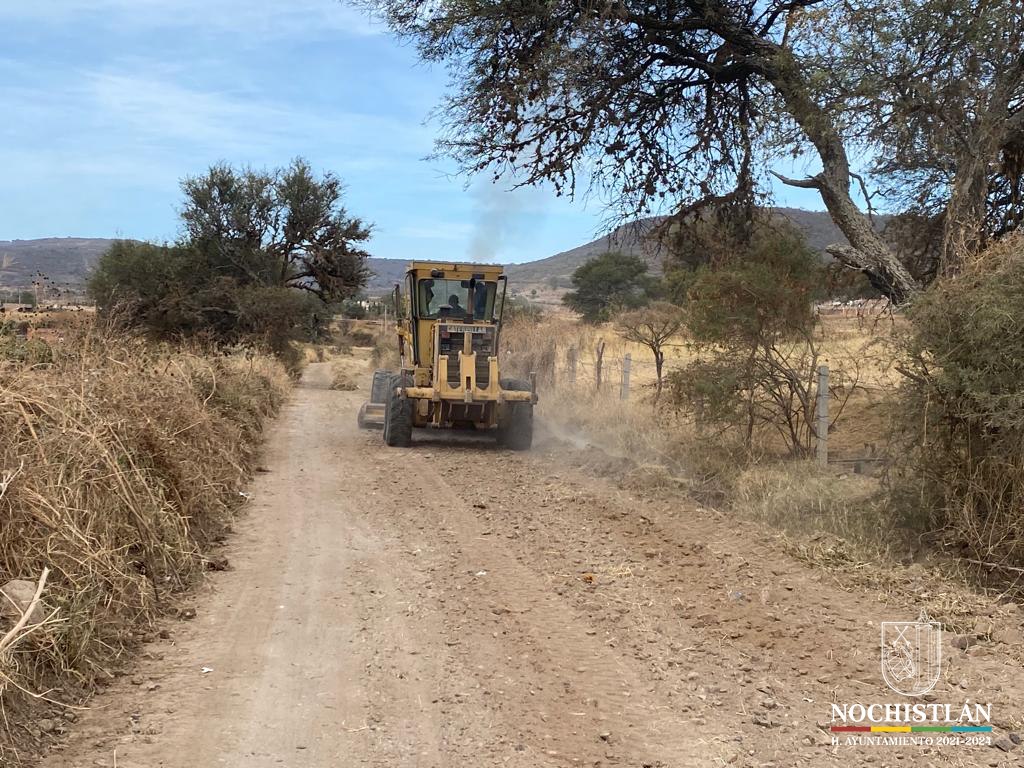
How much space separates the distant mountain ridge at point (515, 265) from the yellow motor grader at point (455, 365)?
3.33ft

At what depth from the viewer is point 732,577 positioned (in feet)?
21.2

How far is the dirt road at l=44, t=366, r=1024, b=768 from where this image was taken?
3.94 meters

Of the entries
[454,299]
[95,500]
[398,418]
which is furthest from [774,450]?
[95,500]

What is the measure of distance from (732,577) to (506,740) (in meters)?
2.98

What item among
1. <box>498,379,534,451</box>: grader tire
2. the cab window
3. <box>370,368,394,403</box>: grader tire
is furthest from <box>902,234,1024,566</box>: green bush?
<box>370,368,394,403</box>: grader tire

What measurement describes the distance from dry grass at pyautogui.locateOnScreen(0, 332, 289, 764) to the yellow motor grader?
187 inches

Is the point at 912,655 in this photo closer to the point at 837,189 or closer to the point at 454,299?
the point at 837,189

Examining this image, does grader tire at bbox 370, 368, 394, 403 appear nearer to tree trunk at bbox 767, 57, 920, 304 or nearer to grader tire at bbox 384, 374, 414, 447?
grader tire at bbox 384, 374, 414, 447

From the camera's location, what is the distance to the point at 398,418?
44.7 feet

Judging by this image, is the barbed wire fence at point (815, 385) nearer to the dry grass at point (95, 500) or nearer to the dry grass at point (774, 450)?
the dry grass at point (774, 450)

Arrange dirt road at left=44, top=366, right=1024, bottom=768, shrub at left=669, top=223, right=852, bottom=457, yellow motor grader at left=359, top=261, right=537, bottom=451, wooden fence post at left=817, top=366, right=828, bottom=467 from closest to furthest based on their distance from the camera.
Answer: dirt road at left=44, top=366, right=1024, bottom=768
wooden fence post at left=817, top=366, right=828, bottom=467
shrub at left=669, top=223, right=852, bottom=457
yellow motor grader at left=359, top=261, right=537, bottom=451

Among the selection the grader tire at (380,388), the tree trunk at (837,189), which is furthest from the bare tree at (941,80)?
the grader tire at (380,388)

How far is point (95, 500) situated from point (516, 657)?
2.92 m

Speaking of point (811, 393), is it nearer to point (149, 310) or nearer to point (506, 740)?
point (506, 740)
